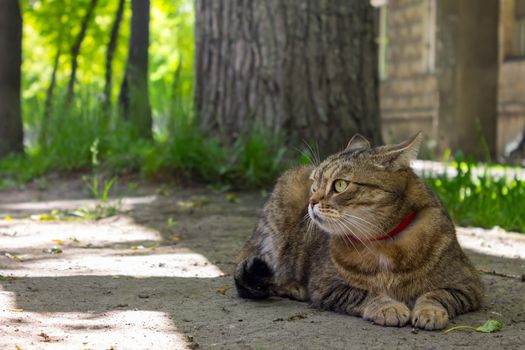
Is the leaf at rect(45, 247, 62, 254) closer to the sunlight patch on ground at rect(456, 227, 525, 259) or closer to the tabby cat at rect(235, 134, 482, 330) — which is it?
the tabby cat at rect(235, 134, 482, 330)

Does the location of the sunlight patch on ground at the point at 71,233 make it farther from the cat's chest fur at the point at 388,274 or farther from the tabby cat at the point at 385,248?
the cat's chest fur at the point at 388,274

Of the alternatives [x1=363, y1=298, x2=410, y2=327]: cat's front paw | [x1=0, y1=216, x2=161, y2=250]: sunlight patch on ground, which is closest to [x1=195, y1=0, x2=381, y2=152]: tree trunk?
[x1=0, y1=216, x2=161, y2=250]: sunlight patch on ground

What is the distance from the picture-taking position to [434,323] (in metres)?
3.19

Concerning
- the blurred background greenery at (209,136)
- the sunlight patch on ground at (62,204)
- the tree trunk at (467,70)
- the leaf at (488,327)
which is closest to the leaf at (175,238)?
the blurred background greenery at (209,136)

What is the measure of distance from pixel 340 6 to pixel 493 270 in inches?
148

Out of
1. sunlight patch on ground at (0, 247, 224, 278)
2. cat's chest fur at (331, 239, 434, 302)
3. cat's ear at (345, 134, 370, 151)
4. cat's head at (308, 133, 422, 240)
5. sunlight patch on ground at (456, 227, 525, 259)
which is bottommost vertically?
sunlight patch on ground at (456, 227, 525, 259)

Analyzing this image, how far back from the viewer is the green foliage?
6.16 meters

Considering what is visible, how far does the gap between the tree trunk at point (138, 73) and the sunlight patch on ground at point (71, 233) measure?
295 centimetres

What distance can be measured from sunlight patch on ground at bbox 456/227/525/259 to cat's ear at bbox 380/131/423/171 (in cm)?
190

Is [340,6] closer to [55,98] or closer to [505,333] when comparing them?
[55,98]

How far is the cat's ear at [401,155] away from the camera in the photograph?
342 cm

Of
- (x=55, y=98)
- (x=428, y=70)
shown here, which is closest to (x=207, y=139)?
(x=55, y=98)

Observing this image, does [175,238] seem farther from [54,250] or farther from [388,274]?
[388,274]

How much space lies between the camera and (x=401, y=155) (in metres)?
3.44
